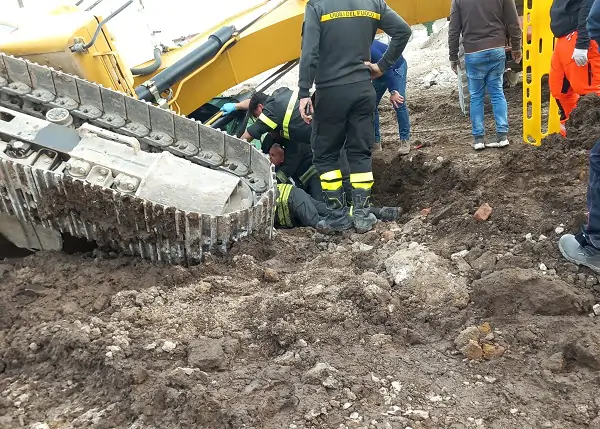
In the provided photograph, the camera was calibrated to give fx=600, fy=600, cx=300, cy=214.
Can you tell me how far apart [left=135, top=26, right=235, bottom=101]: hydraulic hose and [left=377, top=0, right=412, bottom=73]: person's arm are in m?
1.43

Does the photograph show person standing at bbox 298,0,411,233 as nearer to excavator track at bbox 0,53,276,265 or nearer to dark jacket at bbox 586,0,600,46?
excavator track at bbox 0,53,276,265

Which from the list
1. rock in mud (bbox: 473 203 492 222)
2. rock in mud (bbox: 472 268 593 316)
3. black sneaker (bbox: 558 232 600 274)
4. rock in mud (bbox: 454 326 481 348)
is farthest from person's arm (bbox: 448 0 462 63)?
rock in mud (bbox: 454 326 481 348)

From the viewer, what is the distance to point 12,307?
336cm

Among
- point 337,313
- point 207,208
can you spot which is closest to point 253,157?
point 207,208

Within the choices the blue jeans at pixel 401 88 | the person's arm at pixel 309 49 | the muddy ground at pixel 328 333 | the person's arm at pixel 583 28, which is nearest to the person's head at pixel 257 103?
the blue jeans at pixel 401 88

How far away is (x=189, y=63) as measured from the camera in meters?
5.18

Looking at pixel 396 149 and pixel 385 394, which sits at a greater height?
pixel 385 394

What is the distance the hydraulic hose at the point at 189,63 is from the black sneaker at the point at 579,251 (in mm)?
3336

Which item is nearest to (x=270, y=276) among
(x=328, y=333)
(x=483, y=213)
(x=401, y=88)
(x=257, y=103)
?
(x=328, y=333)

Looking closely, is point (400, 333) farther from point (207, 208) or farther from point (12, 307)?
point (12, 307)

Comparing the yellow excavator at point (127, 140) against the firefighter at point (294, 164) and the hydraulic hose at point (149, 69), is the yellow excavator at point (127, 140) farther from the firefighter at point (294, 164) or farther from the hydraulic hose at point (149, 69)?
the firefighter at point (294, 164)

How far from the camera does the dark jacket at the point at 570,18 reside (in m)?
4.61

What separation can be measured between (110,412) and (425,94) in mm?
7954

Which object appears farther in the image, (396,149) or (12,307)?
(396,149)
